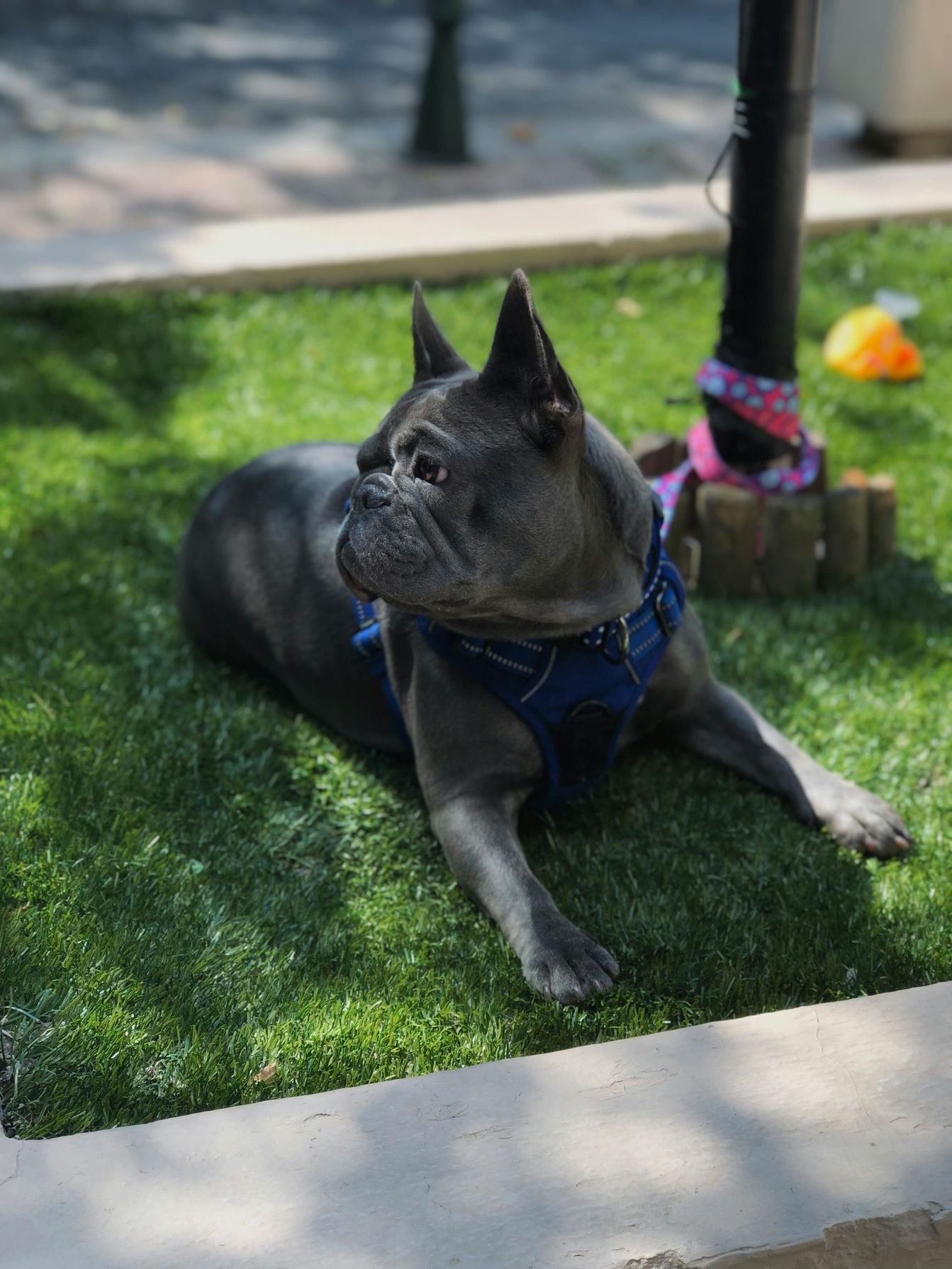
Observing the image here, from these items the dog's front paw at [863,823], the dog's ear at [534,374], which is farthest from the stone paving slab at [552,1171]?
the dog's ear at [534,374]

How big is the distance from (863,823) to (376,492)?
1.51 meters

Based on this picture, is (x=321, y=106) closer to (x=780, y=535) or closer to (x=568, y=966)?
(x=780, y=535)

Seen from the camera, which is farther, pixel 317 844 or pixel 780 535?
pixel 780 535

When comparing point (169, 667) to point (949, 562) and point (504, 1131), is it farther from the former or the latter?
point (949, 562)

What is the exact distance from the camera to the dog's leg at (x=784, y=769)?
3461mm

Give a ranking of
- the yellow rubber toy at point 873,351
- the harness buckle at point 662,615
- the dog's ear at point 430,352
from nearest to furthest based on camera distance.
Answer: the dog's ear at point 430,352 < the harness buckle at point 662,615 < the yellow rubber toy at point 873,351

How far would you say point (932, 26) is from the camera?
26.5 ft

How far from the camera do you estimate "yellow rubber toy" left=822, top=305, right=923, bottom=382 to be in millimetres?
6113

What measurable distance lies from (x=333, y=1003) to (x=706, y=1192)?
0.95 metres

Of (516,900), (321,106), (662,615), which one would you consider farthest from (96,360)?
(321,106)

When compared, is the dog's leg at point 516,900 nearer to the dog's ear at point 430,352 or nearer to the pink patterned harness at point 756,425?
the dog's ear at point 430,352

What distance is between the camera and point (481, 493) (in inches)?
115

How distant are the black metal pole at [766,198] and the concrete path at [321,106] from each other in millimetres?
4070

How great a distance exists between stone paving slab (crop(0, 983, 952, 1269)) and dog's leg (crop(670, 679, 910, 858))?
819 millimetres
